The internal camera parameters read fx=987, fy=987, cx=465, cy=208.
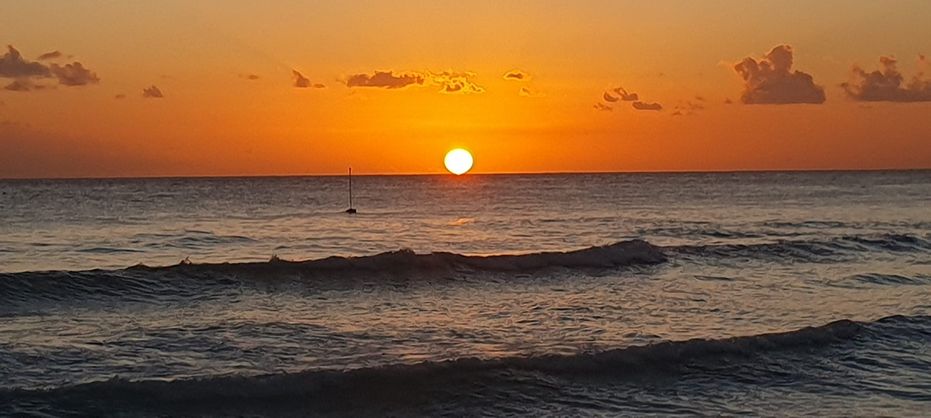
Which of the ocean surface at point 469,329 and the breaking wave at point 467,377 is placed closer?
the breaking wave at point 467,377

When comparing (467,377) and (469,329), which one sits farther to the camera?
(469,329)

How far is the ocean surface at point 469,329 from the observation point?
13.1m

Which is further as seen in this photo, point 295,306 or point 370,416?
point 295,306

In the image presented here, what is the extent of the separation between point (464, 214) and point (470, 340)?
142 ft

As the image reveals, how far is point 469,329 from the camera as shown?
1772 centimetres

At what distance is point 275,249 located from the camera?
113ft

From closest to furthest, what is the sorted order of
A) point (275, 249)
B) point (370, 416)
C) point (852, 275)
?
point (370, 416) < point (852, 275) < point (275, 249)

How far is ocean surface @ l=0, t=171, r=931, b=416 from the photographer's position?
13.1m

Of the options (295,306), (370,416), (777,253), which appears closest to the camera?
(370,416)

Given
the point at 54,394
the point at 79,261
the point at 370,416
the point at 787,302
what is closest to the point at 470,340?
the point at 370,416

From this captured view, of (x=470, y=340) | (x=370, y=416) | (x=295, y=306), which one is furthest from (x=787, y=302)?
(x=370, y=416)

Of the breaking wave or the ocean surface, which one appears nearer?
the breaking wave

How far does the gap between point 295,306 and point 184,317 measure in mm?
2578

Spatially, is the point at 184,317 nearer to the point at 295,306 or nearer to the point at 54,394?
the point at 295,306
